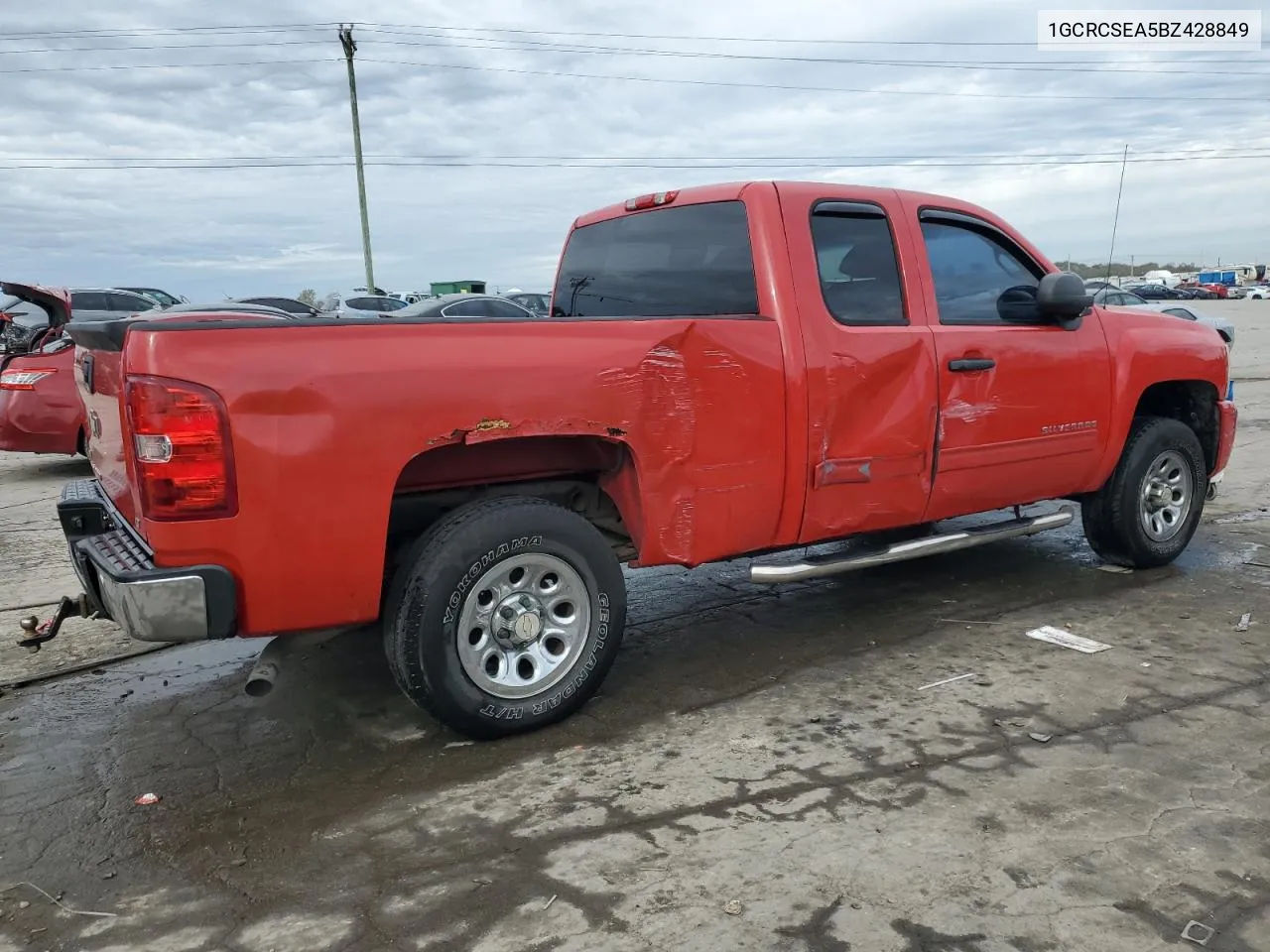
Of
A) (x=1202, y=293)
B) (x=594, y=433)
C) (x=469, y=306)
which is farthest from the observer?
(x=1202, y=293)

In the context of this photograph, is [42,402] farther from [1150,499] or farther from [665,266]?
[1150,499]

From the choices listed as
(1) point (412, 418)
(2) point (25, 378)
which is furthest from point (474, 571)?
(2) point (25, 378)

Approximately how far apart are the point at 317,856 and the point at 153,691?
1804 millimetres

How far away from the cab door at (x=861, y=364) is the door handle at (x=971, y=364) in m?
0.14

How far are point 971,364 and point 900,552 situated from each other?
936mm

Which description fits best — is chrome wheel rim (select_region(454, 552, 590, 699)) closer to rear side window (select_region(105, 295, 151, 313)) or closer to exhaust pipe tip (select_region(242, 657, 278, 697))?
exhaust pipe tip (select_region(242, 657, 278, 697))

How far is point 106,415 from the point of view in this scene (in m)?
3.46

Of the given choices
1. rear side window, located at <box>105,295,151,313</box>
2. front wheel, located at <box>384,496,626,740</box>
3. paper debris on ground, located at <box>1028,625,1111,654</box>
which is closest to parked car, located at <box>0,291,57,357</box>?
rear side window, located at <box>105,295,151,313</box>

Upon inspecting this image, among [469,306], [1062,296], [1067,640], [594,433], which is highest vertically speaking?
[1062,296]

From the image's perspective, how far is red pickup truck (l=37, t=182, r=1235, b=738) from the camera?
3000mm

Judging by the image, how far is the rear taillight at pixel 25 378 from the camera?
9.23 m

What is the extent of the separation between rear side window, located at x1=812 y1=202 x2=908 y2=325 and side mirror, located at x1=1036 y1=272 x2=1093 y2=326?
86 cm

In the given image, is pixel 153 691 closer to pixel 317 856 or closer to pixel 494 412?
pixel 317 856

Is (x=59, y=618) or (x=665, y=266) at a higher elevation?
(x=665, y=266)
